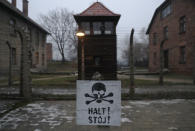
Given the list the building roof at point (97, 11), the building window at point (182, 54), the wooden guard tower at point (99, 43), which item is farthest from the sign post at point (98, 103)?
the building window at point (182, 54)

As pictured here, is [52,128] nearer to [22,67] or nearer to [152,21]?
[22,67]

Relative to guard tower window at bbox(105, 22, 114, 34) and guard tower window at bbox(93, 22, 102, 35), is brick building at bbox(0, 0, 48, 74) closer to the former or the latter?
guard tower window at bbox(93, 22, 102, 35)

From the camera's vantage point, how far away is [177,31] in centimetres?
1600

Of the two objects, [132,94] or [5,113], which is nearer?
[5,113]

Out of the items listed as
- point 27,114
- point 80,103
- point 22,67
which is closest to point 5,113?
point 27,114

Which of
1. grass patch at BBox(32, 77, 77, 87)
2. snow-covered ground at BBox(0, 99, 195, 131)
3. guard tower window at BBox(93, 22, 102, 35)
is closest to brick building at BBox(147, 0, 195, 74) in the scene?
guard tower window at BBox(93, 22, 102, 35)

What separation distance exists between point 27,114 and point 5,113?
1.90 ft

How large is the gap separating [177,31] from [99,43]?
10.4m

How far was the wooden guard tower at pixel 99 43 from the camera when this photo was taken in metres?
9.91

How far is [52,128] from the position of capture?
308cm

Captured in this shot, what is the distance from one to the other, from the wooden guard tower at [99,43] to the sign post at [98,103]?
7308 millimetres

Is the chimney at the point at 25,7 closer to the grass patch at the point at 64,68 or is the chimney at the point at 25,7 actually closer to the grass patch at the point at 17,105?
the grass patch at the point at 64,68

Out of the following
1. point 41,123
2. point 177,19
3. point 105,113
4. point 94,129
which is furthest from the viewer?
point 177,19

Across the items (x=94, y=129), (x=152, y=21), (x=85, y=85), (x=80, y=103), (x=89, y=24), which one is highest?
(x=152, y=21)
